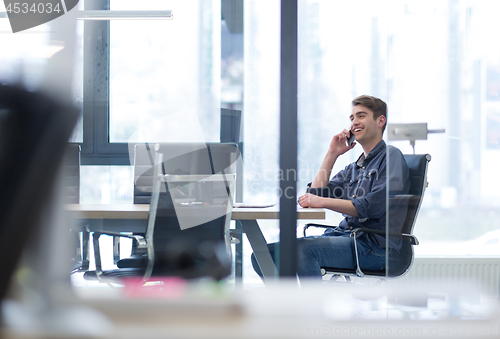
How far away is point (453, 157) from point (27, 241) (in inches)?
84.1

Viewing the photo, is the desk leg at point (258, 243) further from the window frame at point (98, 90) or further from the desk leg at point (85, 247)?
the window frame at point (98, 90)

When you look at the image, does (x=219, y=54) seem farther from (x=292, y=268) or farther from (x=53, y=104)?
(x=53, y=104)

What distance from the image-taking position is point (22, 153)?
40 cm

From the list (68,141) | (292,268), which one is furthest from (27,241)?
(292,268)

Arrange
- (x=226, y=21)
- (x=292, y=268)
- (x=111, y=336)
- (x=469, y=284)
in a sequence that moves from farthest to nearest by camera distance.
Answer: (x=226, y=21), (x=292, y=268), (x=469, y=284), (x=111, y=336)

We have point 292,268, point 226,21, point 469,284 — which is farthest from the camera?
point 226,21

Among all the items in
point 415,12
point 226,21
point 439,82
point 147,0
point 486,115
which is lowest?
point 486,115

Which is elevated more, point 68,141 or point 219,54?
point 219,54

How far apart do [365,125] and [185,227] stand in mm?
1239

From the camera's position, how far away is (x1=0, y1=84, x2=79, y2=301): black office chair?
389mm

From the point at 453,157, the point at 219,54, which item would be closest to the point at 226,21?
the point at 219,54

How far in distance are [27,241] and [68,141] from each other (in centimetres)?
11

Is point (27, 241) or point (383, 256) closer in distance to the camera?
point (27, 241)

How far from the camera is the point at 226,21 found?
3230mm
